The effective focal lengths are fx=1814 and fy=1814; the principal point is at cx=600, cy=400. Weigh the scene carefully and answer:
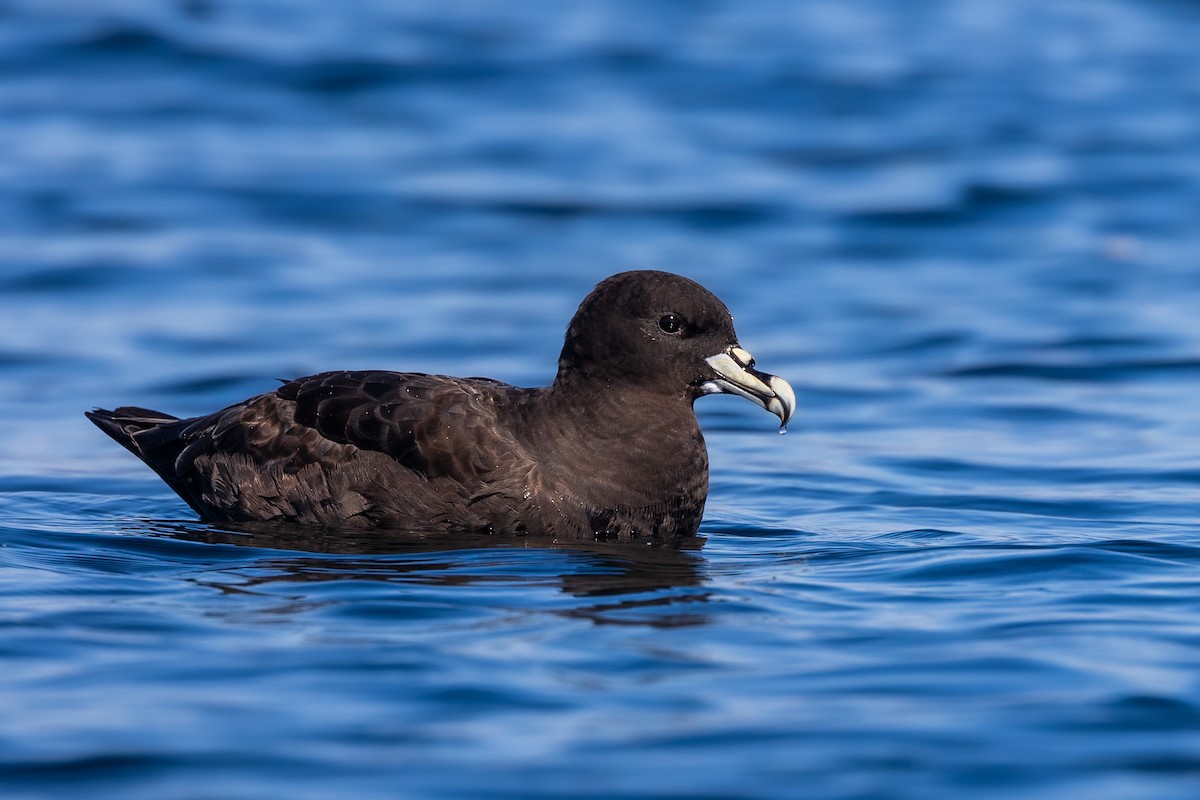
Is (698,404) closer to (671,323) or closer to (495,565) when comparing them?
(671,323)

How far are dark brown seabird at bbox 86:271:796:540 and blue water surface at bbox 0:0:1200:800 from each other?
21 cm

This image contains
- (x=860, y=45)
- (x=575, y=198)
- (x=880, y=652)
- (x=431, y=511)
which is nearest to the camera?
(x=880, y=652)

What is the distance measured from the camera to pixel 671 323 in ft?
27.1

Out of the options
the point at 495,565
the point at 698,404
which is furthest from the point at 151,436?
the point at 698,404

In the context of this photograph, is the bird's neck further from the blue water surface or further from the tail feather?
the tail feather

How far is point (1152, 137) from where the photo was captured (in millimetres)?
20688

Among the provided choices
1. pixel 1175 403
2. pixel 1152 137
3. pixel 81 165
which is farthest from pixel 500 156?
pixel 1175 403

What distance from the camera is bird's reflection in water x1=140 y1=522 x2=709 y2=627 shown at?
7117mm

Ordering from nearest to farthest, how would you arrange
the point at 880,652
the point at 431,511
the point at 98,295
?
1. the point at 880,652
2. the point at 431,511
3. the point at 98,295

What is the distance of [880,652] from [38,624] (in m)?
3.07

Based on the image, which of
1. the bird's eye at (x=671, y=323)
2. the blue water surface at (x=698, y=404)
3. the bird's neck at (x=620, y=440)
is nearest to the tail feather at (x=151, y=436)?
the blue water surface at (x=698, y=404)

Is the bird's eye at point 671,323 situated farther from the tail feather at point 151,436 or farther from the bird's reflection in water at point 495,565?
the tail feather at point 151,436

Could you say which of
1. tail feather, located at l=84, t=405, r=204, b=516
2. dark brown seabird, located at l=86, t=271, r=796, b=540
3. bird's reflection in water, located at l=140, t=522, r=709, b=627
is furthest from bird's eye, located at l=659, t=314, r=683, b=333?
tail feather, located at l=84, t=405, r=204, b=516

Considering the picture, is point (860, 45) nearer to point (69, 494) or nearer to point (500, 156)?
point (500, 156)
